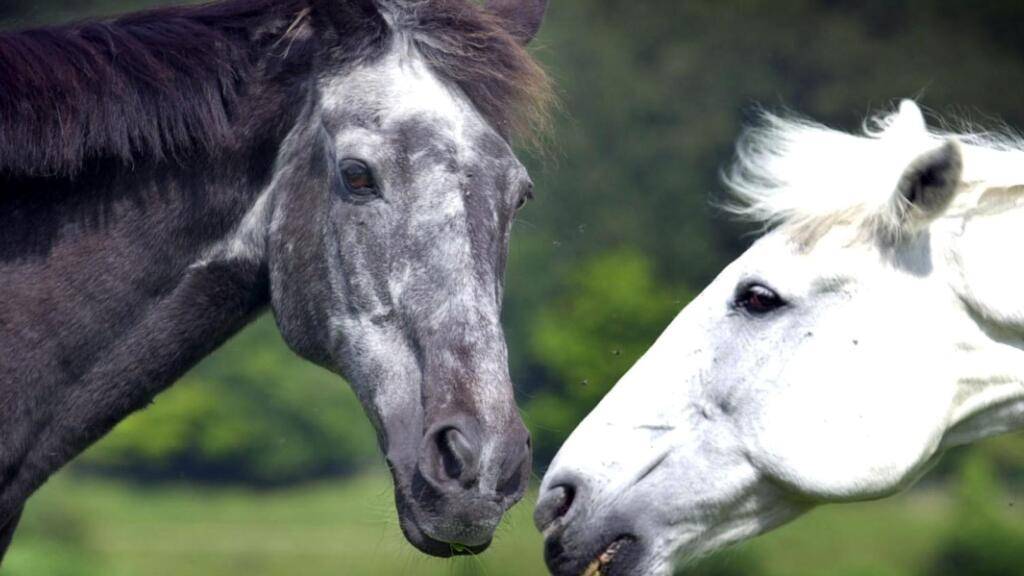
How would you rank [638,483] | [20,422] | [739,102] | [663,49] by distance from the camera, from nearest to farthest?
[20,422] < [638,483] < [739,102] < [663,49]

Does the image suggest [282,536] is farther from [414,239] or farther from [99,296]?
[414,239]

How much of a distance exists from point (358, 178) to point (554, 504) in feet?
2.78

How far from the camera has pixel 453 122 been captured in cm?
251

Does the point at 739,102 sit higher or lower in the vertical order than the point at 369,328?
lower

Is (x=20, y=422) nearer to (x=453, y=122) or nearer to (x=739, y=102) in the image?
(x=453, y=122)

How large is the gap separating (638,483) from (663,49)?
9530 mm

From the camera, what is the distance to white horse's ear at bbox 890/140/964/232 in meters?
2.47

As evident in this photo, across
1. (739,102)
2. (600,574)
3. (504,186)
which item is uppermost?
(504,186)

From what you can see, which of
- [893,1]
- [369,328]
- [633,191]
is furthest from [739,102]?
[369,328]

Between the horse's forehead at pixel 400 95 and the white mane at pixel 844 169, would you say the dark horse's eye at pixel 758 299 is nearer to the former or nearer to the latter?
the white mane at pixel 844 169

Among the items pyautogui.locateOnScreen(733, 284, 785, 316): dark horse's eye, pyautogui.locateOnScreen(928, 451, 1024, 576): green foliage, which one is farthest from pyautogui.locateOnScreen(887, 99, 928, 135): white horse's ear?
pyautogui.locateOnScreen(928, 451, 1024, 576): green foliage

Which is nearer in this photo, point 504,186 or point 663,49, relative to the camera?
point 504,186

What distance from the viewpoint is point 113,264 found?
8.13 feet

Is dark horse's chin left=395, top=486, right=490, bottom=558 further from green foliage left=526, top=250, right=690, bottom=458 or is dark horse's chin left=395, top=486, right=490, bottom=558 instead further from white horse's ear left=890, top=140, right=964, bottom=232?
green foliage left=526, top=250, right=690, bottom=458
